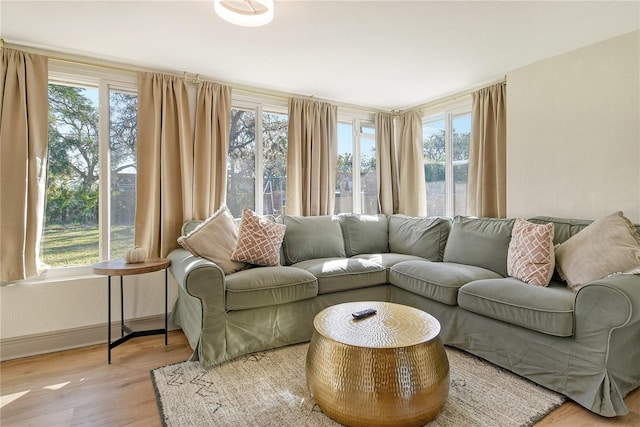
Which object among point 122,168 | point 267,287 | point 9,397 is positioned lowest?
point 9,397

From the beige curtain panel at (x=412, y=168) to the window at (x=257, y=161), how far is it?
1558mm

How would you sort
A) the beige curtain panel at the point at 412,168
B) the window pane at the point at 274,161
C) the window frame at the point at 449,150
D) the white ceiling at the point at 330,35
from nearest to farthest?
the white ceiling at the point at 330,35 < the window pane at the point at 274,161 < the window frame at the point at 449,150 < the beige curtain panel at the point at 412,168

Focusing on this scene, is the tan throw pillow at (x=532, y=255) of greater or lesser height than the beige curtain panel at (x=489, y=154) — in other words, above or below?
below

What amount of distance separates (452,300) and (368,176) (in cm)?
231

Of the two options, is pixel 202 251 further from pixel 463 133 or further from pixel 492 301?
pixel 463 133

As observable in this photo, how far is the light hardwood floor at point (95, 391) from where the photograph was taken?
170 centimetres

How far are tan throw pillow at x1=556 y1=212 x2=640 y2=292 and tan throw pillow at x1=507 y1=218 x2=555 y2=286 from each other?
0.10m

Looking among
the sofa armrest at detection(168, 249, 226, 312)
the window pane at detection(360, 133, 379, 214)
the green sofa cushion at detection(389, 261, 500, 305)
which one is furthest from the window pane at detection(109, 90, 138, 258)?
the window pane at detection(360, 133, 379, 214)

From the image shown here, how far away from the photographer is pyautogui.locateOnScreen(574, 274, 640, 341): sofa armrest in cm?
161

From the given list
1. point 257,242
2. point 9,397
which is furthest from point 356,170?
point 9,397

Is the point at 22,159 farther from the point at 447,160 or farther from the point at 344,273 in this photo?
the point at 447,160

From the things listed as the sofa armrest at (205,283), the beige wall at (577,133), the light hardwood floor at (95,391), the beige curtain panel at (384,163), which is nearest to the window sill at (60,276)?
the light hardwood floor at (95,391)

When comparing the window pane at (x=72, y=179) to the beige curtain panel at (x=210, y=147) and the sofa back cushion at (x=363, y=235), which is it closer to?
the beige curtain panel at (x=210, y=147)

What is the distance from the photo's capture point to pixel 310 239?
326cm
